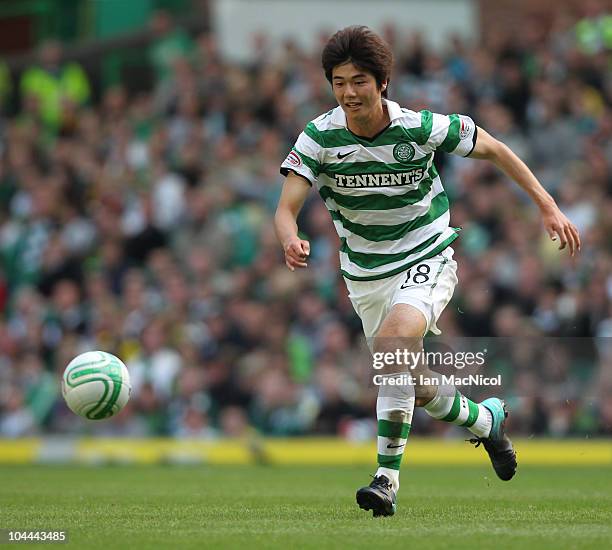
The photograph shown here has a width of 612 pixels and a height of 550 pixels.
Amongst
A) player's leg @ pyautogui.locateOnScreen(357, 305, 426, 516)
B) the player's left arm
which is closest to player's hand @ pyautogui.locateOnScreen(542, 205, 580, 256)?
the player's left arm

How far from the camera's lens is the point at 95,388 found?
847 cm

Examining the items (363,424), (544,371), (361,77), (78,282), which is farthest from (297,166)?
(78,282)

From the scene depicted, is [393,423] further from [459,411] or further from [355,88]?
[355,88]

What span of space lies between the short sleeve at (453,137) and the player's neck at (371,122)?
0.98ft

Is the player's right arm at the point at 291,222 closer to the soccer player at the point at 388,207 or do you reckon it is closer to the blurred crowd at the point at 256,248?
the soccer player at the point at 388,207

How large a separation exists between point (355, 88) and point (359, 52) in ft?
0.69

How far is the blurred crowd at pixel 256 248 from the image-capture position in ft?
51.2

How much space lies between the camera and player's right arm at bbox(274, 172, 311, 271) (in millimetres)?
7082

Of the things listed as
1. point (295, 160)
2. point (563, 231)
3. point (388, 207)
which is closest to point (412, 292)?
point (388, 207)

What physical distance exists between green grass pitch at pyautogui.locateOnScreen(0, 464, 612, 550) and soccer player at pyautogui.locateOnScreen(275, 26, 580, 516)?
598 millimetres

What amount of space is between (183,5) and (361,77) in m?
17.5

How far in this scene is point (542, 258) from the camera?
52.7ft

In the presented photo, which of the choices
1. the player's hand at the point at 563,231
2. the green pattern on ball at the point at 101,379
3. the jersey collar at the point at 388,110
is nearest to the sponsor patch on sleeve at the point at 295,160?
the jersey collar at the point at 388,110

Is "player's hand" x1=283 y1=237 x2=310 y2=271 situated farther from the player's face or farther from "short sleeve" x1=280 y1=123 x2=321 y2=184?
the player's face
